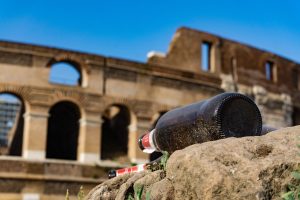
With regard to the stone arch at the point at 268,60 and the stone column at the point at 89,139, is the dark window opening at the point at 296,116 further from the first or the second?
the stone column at the point at 89,139

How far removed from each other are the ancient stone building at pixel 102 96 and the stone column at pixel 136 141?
0.03 metres

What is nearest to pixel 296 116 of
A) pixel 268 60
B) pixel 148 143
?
pixel 268 60

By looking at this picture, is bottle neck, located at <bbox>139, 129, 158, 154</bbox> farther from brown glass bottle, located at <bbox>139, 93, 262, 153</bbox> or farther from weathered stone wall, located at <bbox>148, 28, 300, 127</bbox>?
weathered stone wall, located at <bbox>148, 28, 300, 127</bbox>

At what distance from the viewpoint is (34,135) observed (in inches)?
600

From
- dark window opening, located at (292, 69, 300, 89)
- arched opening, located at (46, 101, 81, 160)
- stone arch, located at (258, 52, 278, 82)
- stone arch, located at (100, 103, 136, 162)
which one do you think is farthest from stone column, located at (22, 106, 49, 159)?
dark window opening, located at (292, 69, 300, 89)

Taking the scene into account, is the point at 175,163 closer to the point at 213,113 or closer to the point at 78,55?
the point at 213,113

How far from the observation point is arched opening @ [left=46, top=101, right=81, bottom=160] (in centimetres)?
1978

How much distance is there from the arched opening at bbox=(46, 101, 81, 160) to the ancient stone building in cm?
4

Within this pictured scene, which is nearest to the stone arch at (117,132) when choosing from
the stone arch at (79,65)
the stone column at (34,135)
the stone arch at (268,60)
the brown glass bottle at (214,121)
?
the stone arch at (79,65)

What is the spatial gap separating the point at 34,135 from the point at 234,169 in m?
13.2

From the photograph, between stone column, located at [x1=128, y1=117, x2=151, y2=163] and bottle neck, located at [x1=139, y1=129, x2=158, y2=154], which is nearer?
bottle neck, located at [x1=139, y1=129, x2=158, y2=154]

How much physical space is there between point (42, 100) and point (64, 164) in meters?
2.08

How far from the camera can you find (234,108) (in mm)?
3652

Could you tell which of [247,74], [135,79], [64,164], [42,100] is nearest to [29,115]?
[42,100]
